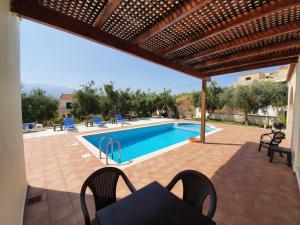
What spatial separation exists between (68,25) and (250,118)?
50.7 feet

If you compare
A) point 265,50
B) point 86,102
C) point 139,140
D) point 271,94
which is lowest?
point 139,140

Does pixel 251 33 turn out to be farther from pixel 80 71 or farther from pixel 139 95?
pixel 80 71

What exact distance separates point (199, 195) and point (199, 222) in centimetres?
50

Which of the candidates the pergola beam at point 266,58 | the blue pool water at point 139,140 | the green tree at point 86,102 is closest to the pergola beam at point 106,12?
the pergola beam at point 266,58

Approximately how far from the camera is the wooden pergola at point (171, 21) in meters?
1.84

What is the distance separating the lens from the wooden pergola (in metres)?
1.84

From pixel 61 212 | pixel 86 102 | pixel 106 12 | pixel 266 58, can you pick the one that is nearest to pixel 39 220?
pixel 61 212

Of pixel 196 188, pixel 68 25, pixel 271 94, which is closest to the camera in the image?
pixel 196 188

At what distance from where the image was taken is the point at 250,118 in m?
13.5

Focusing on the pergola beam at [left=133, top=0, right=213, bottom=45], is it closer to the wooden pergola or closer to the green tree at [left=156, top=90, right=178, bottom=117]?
the wooden pergola

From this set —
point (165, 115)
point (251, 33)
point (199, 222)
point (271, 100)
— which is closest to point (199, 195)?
Answer: point (199, 222)

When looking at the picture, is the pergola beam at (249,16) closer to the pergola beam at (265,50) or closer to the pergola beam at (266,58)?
the pergola beam at (265,50)

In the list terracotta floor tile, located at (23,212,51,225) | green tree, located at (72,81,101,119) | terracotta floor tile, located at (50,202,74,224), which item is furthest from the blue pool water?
green tree, located at (72,81,101,119)

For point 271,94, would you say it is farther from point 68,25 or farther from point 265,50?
point 68,25
